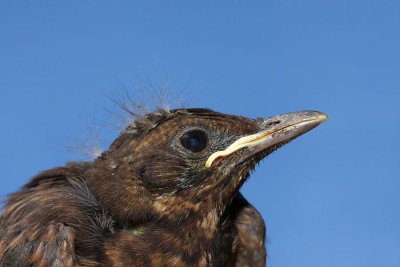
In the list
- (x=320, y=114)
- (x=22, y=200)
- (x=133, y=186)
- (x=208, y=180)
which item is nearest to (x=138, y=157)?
(x=133, y=186)

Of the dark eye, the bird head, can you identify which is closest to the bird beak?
the bird head

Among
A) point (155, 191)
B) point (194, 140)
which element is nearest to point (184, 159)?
point (194, 140)

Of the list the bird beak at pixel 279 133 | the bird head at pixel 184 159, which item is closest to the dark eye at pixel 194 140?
the bird head at pixel 184 159

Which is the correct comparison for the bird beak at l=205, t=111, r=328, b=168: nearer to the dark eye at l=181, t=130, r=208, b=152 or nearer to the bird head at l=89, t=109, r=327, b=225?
the bird head at l=89, t=109, r=327, b=225

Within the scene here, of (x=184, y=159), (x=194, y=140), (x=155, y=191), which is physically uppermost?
(x=194, y=140)

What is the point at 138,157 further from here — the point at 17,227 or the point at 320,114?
the point at 320,114

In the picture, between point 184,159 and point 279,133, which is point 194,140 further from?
point 279,133

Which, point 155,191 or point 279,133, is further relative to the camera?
point 279,133

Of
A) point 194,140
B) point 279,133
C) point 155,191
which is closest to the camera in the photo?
point 155,191
